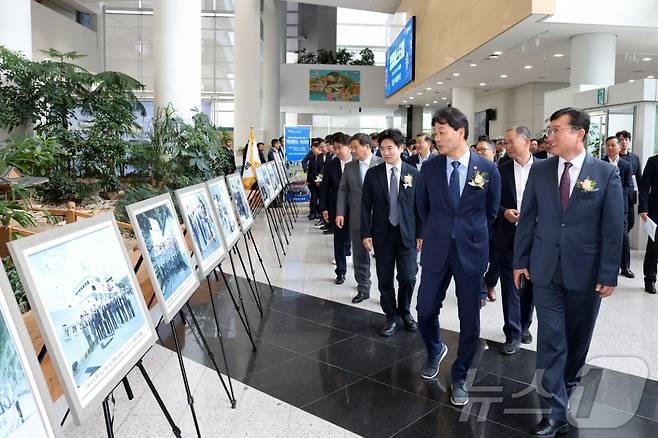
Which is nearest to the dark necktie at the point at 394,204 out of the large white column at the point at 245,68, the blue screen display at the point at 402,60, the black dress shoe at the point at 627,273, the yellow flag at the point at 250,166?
the black dress shoe at the point at 627,273

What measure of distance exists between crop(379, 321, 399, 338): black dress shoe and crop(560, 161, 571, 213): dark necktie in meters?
1.95

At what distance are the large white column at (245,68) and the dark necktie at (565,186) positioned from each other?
14.0 meters

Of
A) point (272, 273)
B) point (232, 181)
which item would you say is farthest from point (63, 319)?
point (272, 273)

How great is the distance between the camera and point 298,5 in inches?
1186

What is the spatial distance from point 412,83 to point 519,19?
350 inches

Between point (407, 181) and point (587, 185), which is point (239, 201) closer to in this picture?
point (407, 181)

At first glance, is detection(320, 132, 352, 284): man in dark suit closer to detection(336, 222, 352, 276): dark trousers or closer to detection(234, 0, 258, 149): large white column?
detection(336, 222, 352, 276): dark trousers

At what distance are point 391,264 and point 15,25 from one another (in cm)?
570

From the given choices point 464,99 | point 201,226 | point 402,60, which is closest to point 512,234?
point 201,226

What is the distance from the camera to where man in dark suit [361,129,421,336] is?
431 centimetres

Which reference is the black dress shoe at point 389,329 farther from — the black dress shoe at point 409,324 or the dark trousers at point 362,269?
the dark trousers at point 362,269

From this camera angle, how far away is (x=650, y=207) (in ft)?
19.3

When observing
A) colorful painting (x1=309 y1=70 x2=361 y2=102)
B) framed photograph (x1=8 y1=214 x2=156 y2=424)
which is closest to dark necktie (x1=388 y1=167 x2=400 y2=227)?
framed photograph (x1=8 y1=214 x2=156 y2=424)

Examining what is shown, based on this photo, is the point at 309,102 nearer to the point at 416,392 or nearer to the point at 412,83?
the point at 412,83
